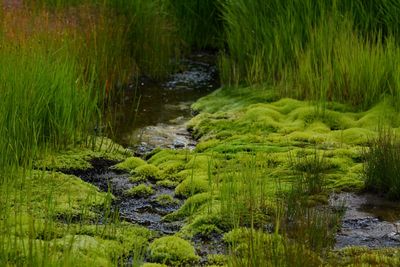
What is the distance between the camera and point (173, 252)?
4551mm

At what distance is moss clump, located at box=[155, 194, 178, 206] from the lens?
5676 mm

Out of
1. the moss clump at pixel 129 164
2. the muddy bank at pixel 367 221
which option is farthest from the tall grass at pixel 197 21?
the muddy bank at pixel 367 221

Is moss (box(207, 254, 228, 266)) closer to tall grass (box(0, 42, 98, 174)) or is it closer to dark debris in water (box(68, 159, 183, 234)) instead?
dark debris in water (box(68, 159, 183, 234))

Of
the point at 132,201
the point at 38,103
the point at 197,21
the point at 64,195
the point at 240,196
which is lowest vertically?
the point at 132,201

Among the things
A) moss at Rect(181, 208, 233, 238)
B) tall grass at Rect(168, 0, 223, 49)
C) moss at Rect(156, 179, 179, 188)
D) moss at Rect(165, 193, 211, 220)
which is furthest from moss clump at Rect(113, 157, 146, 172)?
tall grass at Rect(168, 0, 223, 49)

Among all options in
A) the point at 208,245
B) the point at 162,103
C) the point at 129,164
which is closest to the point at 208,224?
the point at 208,245

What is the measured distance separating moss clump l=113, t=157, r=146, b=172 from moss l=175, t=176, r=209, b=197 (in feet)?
2.36

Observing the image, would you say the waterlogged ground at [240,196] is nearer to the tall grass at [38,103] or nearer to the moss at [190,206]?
the moss at [190,206]

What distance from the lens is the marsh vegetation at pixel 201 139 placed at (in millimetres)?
4480

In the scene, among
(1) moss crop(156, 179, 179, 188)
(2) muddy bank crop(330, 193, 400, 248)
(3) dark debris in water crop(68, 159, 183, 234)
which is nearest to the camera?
(2) muddy bank crop(330, 193, 400, 248)

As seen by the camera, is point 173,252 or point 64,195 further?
point 64,195

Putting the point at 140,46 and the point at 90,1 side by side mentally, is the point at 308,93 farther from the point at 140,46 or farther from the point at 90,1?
the point at 90,1

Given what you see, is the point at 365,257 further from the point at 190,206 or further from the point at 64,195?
the point at 64,195

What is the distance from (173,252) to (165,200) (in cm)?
120
